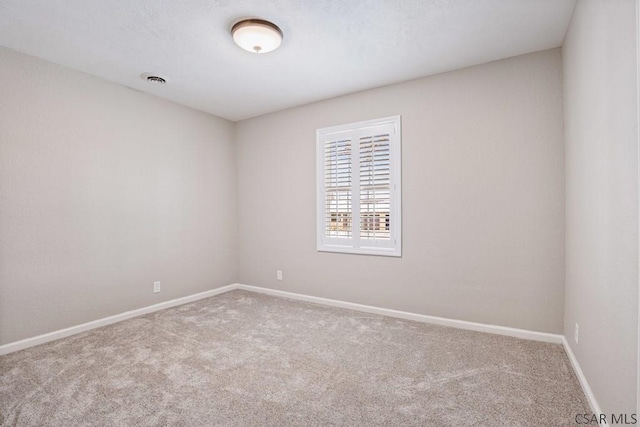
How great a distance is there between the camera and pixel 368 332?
9.84ft

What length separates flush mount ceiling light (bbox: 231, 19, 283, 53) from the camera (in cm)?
227

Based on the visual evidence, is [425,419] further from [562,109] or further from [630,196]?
[562,109]

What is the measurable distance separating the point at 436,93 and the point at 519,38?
811 millimetres

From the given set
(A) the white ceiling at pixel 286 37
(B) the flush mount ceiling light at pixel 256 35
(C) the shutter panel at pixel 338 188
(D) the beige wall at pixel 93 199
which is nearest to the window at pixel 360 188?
(C) the shutter panel at pixel 338 188

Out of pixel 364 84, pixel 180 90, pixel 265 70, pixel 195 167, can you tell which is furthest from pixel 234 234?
pixel 364 84

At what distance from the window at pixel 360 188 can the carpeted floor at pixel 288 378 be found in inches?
38.5

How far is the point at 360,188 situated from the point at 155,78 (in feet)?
8.09

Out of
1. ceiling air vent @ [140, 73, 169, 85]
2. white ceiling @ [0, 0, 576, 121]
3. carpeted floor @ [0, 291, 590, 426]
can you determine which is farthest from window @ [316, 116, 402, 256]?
ceiling air vent @ [140, 73, 169, 85]

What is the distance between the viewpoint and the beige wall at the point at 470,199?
271 cm

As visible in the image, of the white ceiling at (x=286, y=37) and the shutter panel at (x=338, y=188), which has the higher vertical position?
the white ceiling at (x=286, y=37)

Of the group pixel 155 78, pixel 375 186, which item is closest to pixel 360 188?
pixel 375 186

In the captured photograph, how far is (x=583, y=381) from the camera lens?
77.8 inches

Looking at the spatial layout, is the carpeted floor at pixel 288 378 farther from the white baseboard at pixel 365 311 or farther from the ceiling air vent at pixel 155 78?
the ceiling air vent at pixel 155 78

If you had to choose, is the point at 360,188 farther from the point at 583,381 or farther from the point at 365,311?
the point at 583,381
